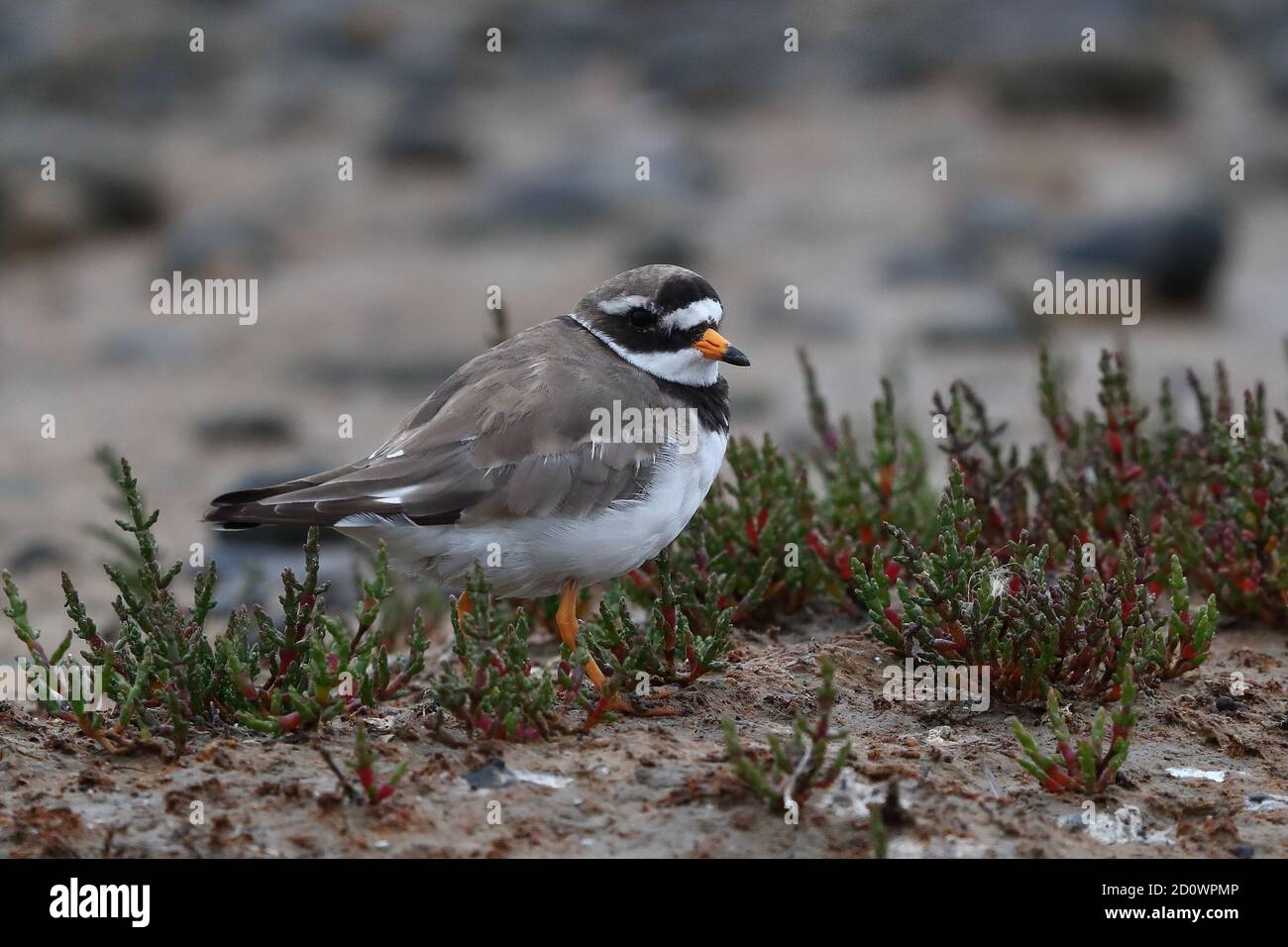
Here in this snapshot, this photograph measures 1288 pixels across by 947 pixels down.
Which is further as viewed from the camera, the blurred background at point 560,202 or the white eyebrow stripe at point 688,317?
the blurred background at point 560,202

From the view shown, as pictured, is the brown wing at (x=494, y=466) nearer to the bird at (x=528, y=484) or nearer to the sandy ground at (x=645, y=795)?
the bird at (x=528, y=484)

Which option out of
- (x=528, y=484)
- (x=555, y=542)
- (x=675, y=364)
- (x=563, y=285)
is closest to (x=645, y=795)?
(x=555, y=542)

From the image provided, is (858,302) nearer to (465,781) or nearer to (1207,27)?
(1207,27)

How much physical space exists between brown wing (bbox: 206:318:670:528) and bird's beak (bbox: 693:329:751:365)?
1.09ft

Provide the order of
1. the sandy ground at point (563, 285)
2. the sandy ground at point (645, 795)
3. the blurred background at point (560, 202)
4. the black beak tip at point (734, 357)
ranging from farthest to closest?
the blurred background at point (560, 202)
the black beak tip at point (734, 357)
the sandy ground at point (563, 285)
the sandy ground at point (645, 795)

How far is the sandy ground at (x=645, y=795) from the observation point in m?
4.33

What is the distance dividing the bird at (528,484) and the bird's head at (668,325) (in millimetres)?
183

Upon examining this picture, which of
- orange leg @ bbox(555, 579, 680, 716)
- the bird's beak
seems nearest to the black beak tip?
the bird's beak

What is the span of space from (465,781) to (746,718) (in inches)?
43.0

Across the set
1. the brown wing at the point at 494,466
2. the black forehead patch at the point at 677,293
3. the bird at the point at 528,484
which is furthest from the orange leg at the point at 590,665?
the black forehead patch at the point at 677,293

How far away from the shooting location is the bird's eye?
613 centimetres

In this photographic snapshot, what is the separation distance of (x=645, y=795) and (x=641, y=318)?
7.30 feet

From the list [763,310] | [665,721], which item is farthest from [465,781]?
[763,310]

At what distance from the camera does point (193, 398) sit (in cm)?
1345
